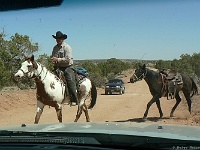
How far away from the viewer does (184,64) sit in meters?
75.2

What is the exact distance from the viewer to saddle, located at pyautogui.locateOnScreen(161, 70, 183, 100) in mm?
17913

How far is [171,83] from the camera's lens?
59.6ft

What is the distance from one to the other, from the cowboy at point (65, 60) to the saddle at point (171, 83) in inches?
225

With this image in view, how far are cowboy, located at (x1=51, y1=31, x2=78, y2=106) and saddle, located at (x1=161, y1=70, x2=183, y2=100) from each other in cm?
571

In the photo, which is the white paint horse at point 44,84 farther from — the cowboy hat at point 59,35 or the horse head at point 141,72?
the horse head at point 141,72

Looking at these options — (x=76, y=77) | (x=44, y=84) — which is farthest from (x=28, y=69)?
(x=76, y=77)

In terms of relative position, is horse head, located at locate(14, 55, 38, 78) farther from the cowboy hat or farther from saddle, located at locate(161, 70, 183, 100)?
saddle, located at locate(161, 70, 183, 100)

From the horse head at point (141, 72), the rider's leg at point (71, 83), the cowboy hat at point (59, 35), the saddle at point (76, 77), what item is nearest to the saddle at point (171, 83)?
the horse head at point (141, 72)

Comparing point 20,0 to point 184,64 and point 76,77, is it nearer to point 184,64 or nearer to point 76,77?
point 76,77

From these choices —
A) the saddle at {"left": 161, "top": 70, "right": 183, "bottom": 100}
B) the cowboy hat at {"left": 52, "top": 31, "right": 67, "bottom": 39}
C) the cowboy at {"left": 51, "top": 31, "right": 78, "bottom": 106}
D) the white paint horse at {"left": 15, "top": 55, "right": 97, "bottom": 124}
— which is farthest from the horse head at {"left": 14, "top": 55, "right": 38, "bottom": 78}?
the saddle at {"left": 161, "top": 70, "right": 183, "bottom": 100}

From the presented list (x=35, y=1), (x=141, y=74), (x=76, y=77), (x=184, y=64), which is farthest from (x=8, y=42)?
(x=184, y=64)

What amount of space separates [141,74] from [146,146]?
1491cm

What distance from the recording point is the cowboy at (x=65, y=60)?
41.9 ft

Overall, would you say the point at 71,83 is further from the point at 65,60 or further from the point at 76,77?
A: the point at 65,60
